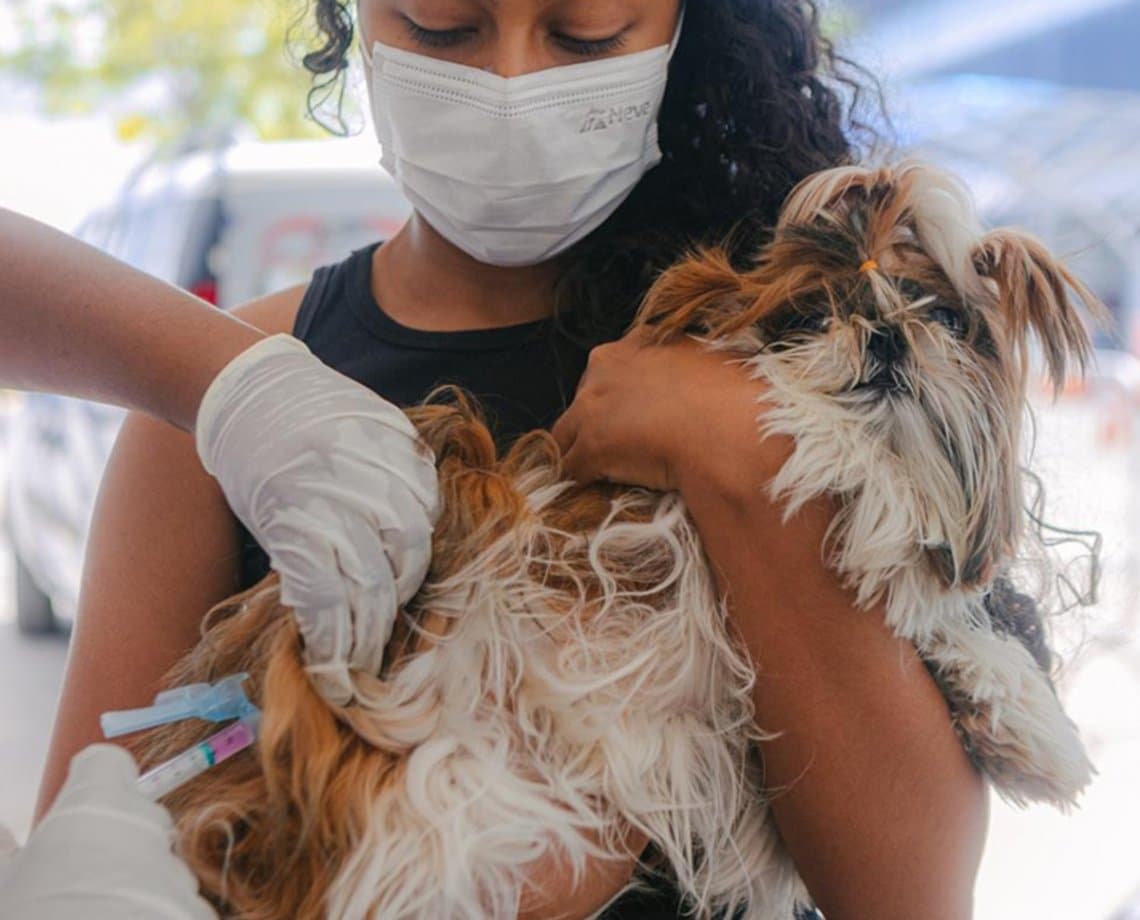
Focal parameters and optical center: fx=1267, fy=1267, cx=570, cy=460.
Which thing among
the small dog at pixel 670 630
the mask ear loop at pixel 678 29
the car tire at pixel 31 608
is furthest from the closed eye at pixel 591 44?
the car tire at pixel 31 608

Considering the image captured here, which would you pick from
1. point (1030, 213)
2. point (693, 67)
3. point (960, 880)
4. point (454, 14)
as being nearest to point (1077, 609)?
point (960, 880)

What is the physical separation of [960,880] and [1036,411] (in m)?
0.51

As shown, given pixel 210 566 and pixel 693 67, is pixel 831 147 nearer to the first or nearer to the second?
pixel 693 67

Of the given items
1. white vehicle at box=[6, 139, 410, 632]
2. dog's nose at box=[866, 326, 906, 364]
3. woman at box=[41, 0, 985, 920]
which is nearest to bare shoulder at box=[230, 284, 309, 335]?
woman at box=[41, 0, 985, 920]

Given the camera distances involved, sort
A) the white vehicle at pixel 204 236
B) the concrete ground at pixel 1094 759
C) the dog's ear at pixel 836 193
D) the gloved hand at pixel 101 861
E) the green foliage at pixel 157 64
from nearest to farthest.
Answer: the gloved hand at pixel 101 861 → the dog's ear at pixel 836 193 → the concrete ground at pixel 1094 759 → the white vehicle at pixel 204 236 → the green foliage at pixel 157 64

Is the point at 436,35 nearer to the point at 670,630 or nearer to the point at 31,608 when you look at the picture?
the point at 670,630

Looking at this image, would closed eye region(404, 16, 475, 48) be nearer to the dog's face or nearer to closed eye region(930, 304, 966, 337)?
the dog's face

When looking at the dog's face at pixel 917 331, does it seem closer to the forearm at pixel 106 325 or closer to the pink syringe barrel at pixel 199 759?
the forearm at pixel 106 325

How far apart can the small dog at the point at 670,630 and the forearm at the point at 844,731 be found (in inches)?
1.4

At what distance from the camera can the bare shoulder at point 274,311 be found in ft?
5.26

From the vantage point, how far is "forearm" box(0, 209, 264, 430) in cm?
119

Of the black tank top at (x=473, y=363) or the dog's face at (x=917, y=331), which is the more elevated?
the dog's face at (x=917, y=331)

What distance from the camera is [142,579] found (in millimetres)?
1451

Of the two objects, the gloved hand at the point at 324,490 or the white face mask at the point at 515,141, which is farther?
the white face mask at the point at 515,141
